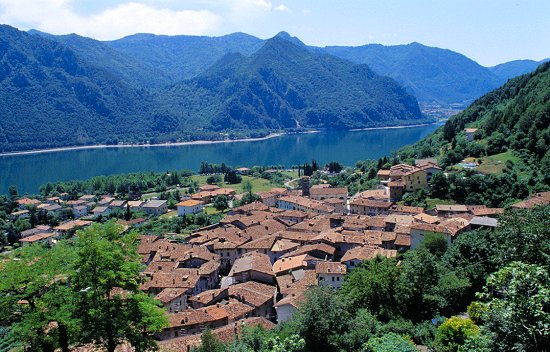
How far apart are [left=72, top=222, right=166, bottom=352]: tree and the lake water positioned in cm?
9537

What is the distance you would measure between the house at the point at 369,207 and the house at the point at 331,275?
1716cm

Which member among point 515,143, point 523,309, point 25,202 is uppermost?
point 523,309

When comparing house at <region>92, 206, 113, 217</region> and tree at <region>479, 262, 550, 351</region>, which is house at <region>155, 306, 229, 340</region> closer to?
tree at <region>479, 262, 550, 351</region>

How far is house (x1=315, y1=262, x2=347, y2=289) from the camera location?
1055 inches

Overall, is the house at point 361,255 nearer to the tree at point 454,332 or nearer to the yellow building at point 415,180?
the tree at point 454,332

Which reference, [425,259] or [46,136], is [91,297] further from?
[46,136]

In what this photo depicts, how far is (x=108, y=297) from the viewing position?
10688 mm

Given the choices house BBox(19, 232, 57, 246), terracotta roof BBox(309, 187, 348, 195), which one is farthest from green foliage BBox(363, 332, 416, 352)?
house BBox(19, 232, 57, 246)

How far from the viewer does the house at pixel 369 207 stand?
4394 cm

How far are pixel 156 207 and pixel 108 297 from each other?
53526 mm

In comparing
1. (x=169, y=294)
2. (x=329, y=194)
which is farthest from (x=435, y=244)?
(x=329, y=194)

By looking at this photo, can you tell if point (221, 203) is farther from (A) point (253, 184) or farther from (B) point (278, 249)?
(B) point (278, 249)

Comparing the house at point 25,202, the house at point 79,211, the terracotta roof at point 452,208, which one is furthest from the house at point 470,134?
the house at point 25,202

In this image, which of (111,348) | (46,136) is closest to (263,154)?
(46,136)
